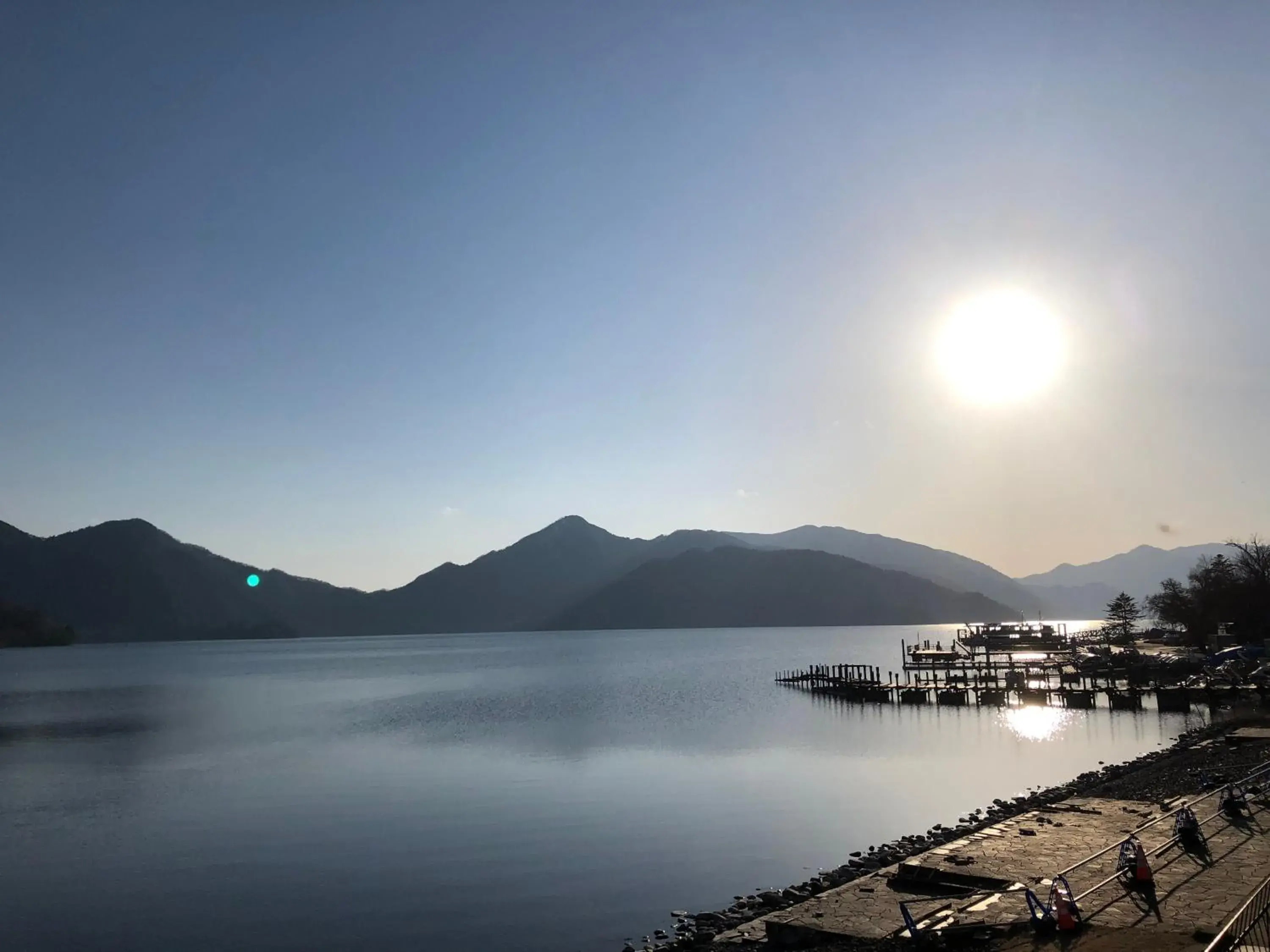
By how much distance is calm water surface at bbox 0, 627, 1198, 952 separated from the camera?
2153cm

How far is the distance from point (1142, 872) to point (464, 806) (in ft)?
83.3

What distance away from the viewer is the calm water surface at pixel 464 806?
21531 millimetres

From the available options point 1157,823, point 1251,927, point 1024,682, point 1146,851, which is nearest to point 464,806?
point 1157,823

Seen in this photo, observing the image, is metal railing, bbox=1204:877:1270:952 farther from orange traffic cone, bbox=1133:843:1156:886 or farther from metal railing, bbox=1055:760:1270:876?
orange traffic cone, bbox=1133:843:1156:886

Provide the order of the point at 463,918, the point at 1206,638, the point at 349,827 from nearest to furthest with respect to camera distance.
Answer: the point at 463,918 → the point at 349,827 → the point at 1206,638

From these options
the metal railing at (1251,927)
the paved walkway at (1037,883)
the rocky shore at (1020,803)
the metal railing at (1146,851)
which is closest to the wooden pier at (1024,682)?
the rocky shore at (1020,803)

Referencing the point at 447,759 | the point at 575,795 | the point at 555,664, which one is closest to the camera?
the point at 575,795

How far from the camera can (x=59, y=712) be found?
2985 inches

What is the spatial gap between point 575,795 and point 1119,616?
12416 centimetres

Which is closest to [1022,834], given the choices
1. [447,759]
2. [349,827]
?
[349,827]

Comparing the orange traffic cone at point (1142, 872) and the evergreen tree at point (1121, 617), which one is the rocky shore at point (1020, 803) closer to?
the orange traffic cone at point (1142, 872)

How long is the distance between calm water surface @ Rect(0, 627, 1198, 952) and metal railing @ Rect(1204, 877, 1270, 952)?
493 inches

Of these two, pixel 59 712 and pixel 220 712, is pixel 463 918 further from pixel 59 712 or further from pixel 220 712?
pixel 59 712

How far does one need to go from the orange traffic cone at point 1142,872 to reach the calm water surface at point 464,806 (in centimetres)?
1029
